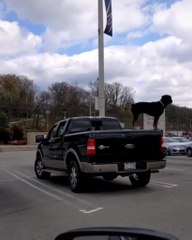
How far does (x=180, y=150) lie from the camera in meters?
36.1

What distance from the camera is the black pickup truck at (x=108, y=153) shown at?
39.7 feet

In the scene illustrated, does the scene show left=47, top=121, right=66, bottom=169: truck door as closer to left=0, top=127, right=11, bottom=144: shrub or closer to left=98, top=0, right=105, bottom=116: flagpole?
left=98, top=0, right=105, bottom=116: flagpole

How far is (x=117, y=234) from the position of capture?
2.34 metres

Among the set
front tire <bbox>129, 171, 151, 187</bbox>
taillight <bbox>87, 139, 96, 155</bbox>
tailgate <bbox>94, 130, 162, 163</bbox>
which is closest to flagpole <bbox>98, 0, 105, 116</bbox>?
front tire <bbox>129, 171, 151, 187</bbox>

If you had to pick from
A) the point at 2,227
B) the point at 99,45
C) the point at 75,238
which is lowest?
the point at 2,227

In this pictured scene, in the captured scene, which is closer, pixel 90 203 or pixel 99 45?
pixel 90 203

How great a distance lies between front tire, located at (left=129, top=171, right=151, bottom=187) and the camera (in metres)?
13.4

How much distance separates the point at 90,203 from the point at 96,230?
27.1ft

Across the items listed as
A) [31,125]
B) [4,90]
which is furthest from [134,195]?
[4,90]

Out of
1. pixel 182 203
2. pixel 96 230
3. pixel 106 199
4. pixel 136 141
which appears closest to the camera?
pixel 96 230

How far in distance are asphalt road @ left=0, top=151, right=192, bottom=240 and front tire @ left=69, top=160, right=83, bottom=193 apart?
10.0 inches

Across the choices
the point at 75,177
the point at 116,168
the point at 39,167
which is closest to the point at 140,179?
the point at 116,168

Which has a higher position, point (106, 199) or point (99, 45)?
point (99, 45)

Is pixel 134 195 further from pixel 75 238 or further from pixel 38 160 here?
pixel 75 238
